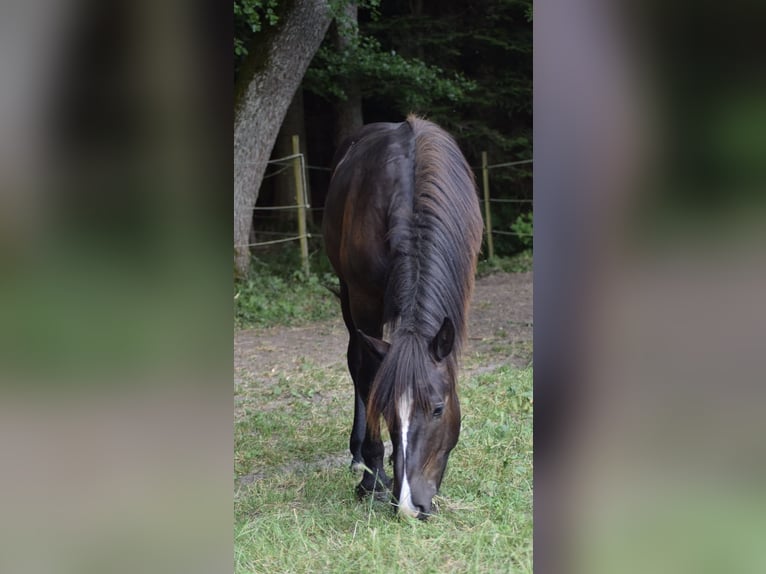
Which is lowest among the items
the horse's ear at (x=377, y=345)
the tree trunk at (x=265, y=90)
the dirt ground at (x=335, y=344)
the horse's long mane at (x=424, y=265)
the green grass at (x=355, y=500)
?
the green grass at (x=355, y=500)

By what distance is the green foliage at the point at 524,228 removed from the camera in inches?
436

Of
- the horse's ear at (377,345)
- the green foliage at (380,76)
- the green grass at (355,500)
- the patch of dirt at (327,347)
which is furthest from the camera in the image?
the green foliage at (380,76)

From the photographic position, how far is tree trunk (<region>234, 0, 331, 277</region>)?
8.04 metres

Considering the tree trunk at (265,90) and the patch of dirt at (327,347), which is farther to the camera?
the tree trunk at (265,90)

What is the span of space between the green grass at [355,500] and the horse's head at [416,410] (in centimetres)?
13

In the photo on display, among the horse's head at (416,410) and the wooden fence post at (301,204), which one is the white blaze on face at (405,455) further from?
the wooden fence post at (301,204)

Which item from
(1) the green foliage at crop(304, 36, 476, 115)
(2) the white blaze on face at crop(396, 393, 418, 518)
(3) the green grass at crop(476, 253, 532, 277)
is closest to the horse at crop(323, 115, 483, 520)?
(2) the white blaze on face at crop(396, 393, 418, 518)

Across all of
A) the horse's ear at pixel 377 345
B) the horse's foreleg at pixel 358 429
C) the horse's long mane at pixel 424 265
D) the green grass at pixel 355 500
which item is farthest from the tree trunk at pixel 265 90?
the horse's ear at pixel 377 345

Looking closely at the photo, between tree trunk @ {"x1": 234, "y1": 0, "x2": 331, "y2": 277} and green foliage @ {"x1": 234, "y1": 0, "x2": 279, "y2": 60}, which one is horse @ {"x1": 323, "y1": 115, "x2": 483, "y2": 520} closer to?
green foliage @ {"x1": 234, "y1": 0, "x2": 279, "y2": 60}

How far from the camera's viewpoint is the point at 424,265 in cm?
283
